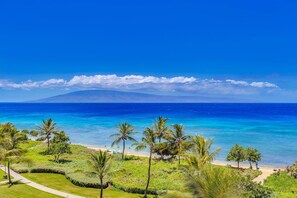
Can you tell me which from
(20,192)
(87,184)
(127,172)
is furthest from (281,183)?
(20,192)

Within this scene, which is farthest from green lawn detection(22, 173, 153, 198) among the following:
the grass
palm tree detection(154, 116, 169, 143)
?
palm tree detection(154, 116, 169, 143)

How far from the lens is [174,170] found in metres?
45.1

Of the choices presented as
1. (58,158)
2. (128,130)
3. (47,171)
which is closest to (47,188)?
(47,171)

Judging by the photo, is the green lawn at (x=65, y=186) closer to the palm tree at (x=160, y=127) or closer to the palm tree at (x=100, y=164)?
the palm tree at (x=100, y=164)

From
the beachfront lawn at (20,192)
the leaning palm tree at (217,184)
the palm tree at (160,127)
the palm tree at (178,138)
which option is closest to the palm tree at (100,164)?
the beachfront lawn at (20,192)

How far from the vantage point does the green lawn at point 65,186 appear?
35.9 metres

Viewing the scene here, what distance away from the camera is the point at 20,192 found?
34031 millimetres

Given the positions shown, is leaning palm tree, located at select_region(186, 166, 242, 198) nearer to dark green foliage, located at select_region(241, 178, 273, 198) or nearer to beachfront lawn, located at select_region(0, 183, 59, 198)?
dark green foliage, located at select_region(241, 178, 273, 198)

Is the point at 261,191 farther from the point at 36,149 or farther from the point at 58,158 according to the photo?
the point at 36,149

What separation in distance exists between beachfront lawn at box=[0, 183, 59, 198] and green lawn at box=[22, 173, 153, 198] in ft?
9.78

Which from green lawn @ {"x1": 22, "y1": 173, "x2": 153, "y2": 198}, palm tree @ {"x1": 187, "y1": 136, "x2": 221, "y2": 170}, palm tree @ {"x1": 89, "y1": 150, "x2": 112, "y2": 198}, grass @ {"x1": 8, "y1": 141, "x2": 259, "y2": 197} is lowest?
green lawn @ {"x1": 22, "y1": 173, "x2": 153, "y2": 198}

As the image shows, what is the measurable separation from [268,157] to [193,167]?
170 ft

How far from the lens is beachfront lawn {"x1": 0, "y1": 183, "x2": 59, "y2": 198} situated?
3251 centimetres

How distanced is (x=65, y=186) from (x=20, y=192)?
658 cm
